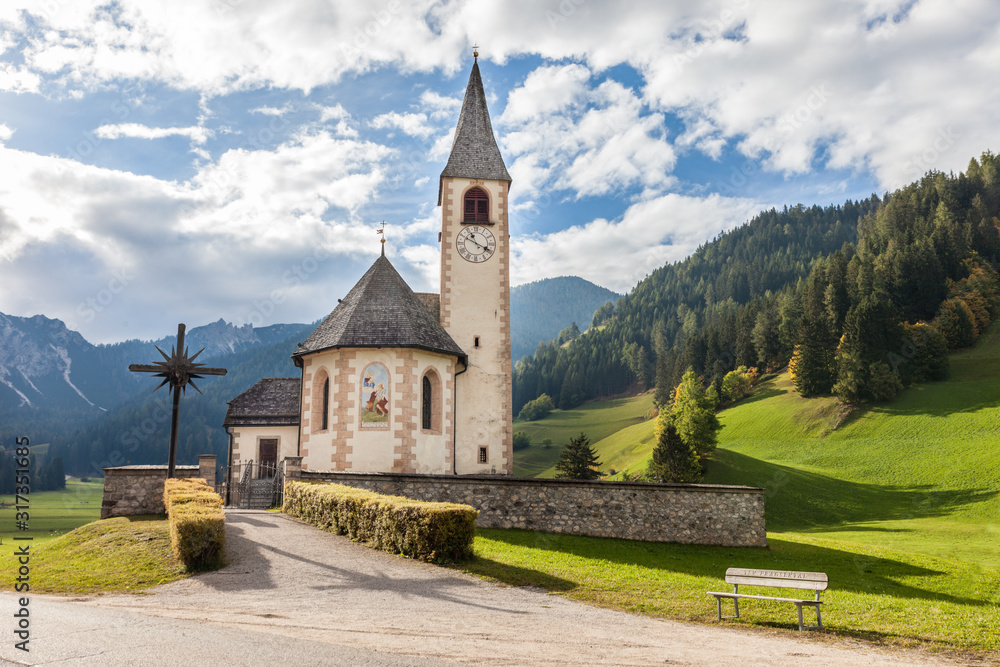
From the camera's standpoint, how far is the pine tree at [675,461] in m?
53.6

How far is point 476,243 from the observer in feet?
126

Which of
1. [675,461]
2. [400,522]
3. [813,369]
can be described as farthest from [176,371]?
[813,369]

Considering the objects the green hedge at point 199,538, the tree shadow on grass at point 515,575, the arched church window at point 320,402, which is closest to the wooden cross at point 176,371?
the arched church window at point 320,402

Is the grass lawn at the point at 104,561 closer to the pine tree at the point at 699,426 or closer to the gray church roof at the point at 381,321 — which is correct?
the gray church roof at the point at 381,321

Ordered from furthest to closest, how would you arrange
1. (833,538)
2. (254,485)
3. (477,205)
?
1. (477,205)
2. (833,538)
3. (254,485)

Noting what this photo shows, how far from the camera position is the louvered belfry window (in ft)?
127

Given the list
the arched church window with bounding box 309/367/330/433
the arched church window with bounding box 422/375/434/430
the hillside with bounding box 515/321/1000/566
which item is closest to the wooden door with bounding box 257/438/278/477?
the arched church window with bounding box 309/367/330/433

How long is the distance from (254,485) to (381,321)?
9.33 metres

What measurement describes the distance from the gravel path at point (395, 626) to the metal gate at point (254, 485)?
44.1 feet

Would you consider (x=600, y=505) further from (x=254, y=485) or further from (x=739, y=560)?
(x=254, y=485)

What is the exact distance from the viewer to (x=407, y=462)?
30125mm

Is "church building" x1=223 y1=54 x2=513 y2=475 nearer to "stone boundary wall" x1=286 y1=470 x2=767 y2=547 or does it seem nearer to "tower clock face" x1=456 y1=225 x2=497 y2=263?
"tower clock face" x1=456 y1=225 x2=497 y2=263

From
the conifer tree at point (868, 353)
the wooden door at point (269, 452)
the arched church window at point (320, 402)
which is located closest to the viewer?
the arched church window at point (320, 402)

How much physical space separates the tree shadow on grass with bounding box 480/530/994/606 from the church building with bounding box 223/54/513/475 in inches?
374
